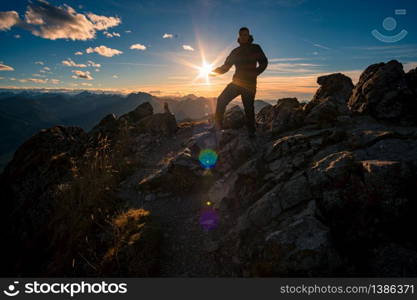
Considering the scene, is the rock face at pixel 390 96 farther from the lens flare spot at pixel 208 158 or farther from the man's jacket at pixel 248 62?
the lens flare spot at pixel 208 158

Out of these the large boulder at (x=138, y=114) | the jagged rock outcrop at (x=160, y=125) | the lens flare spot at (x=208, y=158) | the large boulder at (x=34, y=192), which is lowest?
the large boulder at (x=34, y=192)

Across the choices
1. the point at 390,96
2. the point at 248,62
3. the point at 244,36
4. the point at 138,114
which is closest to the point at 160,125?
the point at 138,114

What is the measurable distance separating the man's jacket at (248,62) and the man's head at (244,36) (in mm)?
138

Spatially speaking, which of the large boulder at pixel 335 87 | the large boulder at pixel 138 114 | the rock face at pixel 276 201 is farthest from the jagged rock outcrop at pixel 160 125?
the large boulder at pixel 335 87

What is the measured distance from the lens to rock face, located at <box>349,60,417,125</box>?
295 inches

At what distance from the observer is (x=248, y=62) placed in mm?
9555

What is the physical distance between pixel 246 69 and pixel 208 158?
15.0ft

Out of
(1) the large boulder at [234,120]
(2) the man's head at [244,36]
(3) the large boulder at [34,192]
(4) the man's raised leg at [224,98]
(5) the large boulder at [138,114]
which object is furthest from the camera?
(5) the large boulder at [138,114]

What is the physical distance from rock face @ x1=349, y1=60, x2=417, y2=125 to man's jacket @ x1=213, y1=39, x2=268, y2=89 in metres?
4.43

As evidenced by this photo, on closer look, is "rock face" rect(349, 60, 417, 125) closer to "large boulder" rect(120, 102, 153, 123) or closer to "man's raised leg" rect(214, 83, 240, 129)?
"man's raised leg" rect(214, 83, 240, 129)

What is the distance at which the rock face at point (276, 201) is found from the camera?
436 cm

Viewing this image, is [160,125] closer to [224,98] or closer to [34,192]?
[224,98]

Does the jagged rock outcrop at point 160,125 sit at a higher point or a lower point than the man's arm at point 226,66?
lower

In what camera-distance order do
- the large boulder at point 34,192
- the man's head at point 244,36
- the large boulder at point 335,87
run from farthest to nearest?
1. the large boulder at point 335,87
2. the man's head at point 244,36
3. the large boulder at point 34,192
